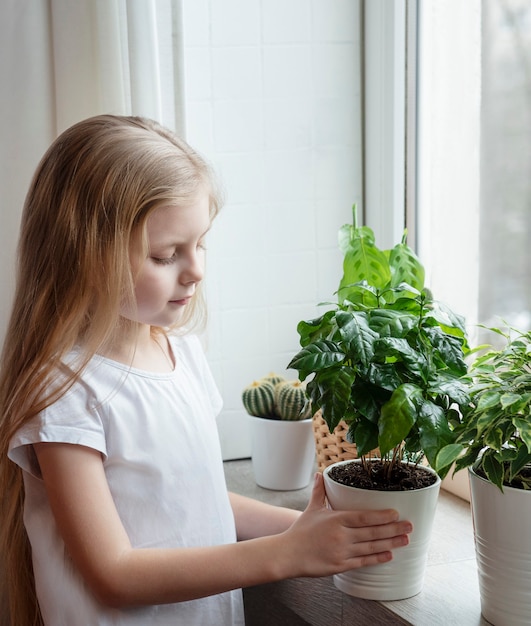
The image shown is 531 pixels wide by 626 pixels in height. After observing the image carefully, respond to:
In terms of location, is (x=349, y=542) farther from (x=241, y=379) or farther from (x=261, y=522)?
(x=241, y=379)

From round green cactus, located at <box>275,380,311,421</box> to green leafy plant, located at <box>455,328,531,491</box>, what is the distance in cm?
52

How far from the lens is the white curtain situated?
137 cm

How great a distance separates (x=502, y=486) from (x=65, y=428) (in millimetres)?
529

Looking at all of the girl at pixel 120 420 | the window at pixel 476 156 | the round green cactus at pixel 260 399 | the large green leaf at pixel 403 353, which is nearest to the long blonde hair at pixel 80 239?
the girl at pixel 120 420

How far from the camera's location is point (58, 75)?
1388 mm

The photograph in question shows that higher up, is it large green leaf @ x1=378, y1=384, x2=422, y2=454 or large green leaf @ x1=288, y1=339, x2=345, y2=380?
large green leaf @ x1=288, y1=339, x2=345, y2=380

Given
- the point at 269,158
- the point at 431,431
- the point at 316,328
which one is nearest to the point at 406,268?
the point at 316,328

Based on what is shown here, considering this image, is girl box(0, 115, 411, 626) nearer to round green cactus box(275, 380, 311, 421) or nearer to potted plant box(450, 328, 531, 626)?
potted plant box(450, 328, 531, 626)

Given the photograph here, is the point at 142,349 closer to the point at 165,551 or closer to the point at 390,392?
the point at 165,551

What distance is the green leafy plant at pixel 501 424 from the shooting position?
899 millimetres

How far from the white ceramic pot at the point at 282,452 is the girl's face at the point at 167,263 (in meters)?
0.46

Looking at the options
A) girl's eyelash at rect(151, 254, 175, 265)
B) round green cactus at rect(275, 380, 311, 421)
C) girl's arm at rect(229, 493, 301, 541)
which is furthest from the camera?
round green cactus at rect(275, 380, 311, 421)

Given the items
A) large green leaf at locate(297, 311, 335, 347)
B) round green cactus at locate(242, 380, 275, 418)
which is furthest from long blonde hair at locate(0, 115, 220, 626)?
round green cactus at locate(242, 380, 275, 418)

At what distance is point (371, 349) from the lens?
3.12ft
